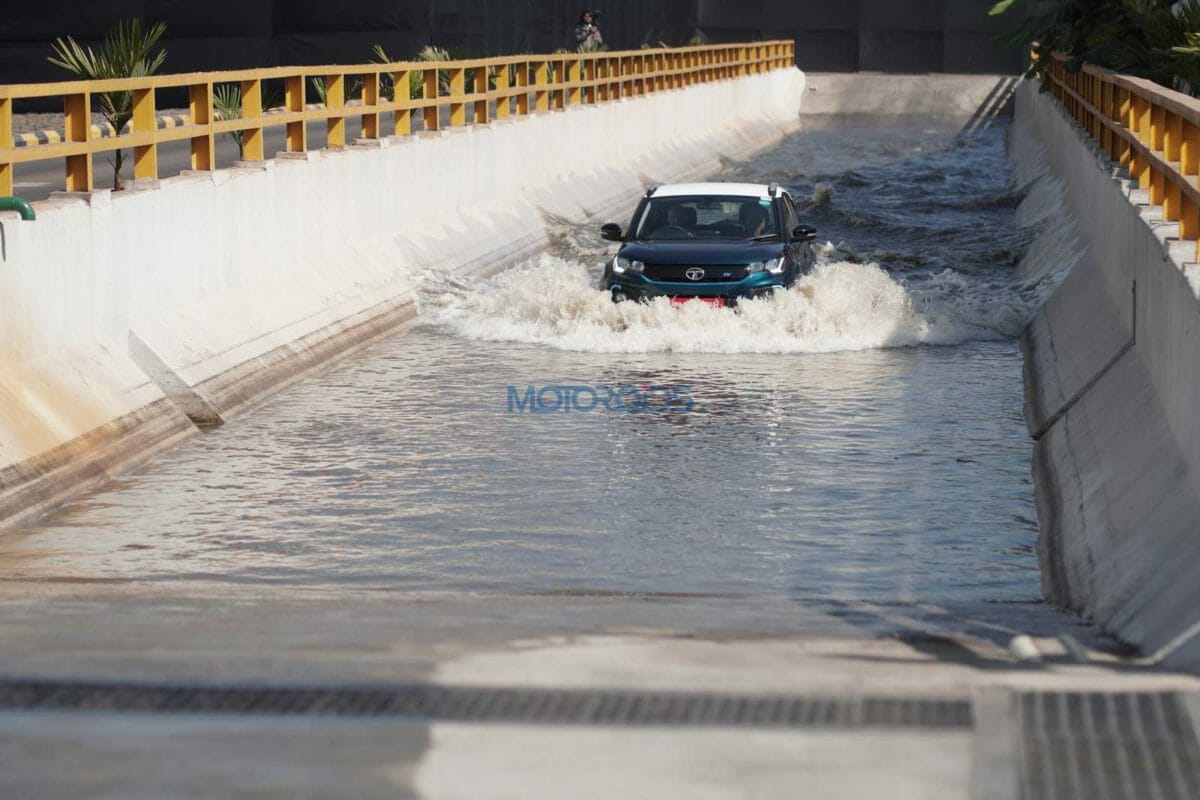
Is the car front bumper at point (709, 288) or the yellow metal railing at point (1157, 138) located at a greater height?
the yellow metal railing at point (1157, 138)

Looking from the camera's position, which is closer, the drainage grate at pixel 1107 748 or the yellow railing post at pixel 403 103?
the drainage grate at pixel 1107 748

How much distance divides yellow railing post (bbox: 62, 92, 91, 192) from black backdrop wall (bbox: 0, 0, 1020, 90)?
14.8 metres

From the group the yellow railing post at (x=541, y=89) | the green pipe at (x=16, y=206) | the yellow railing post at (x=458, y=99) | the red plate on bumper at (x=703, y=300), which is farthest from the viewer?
the yellow railing post at (x=541, y=89)

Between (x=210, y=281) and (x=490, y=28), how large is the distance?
142 feet

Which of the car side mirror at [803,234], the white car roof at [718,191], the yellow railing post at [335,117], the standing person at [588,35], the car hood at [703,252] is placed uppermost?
the standing person at [588,35]

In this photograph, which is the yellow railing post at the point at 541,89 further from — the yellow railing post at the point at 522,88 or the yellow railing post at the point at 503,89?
the yellow railing post at the point at 503,89

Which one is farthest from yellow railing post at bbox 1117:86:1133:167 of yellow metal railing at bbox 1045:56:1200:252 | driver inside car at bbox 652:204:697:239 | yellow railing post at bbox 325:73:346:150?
yellow railing post at bbox 325:73:346:150

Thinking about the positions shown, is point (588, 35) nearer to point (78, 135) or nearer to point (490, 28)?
point (490, 28)

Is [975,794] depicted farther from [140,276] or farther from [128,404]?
→ [140,276]

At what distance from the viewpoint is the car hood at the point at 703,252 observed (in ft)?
72.0

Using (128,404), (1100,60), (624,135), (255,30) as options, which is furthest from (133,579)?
(255,30)

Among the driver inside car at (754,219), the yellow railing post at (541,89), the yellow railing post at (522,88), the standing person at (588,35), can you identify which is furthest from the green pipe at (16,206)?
the standing person at (588,35)

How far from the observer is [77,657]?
8.03m

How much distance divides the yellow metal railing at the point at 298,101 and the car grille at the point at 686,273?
386cm
